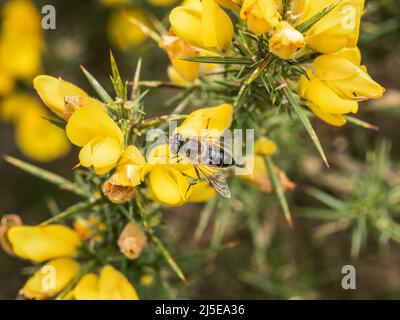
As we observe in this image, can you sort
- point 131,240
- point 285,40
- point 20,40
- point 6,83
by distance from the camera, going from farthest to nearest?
point 20,40, point 6,83, point 131,240, point 285,40

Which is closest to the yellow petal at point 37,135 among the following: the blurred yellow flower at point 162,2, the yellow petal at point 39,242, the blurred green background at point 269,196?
the blurred green background at point 269,196

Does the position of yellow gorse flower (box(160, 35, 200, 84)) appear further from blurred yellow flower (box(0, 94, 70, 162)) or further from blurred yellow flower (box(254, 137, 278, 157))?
blurred yellow flower (box(0, 94, 70, 162))

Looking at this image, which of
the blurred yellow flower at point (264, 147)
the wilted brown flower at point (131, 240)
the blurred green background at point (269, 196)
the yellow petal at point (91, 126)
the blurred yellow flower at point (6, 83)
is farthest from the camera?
the blurred yellow flower at point (6, 83)

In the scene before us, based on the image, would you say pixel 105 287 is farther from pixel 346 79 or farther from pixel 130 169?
pixel 346 79

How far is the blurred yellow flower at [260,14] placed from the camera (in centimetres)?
118

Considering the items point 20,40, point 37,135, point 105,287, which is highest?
point 20,40

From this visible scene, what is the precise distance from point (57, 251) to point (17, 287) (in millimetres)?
1469

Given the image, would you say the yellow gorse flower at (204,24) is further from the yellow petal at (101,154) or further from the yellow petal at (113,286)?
the yellow petal at (113,286)

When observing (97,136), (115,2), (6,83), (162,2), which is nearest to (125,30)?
(115,2)

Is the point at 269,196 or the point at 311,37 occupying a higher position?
the point at 269,196

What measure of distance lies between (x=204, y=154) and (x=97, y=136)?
0.25 meters

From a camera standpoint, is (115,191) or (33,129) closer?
(115,191)

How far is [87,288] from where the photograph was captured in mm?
1546

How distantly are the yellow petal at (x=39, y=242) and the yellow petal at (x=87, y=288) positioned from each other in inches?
4.1
